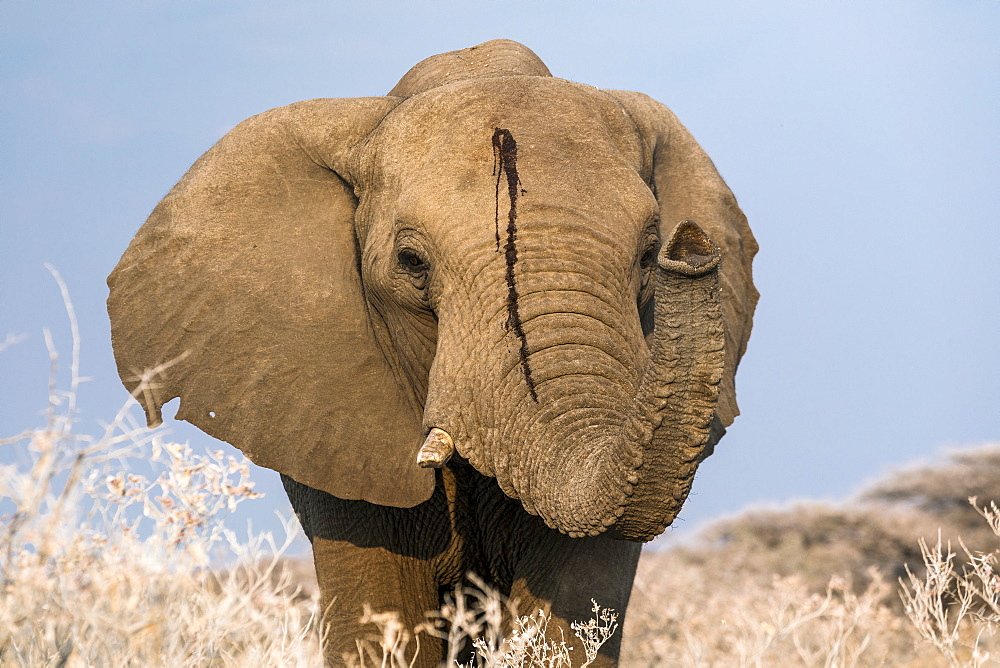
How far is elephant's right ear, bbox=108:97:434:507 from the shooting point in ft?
15.4

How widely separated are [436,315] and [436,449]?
0.59 m

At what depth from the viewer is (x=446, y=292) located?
4.24 meters

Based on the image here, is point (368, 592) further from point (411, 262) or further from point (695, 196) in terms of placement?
point (695, 196)

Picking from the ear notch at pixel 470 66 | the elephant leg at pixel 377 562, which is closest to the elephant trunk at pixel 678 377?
the elephant leg at pixel 377 562

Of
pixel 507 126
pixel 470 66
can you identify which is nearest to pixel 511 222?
pixel 507 126

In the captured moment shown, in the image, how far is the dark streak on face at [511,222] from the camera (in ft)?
12.9

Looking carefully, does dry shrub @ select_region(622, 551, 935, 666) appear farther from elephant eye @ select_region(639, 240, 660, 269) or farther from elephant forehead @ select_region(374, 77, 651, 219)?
elephant forehead @ select_region(374, 77, 651, 219)

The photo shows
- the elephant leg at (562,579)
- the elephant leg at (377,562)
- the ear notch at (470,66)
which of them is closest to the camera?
the elephant leg at (562,579)

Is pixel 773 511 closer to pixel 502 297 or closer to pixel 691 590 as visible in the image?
pixel 691 590

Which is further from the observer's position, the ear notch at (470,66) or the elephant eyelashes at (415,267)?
the ear notch at (470,66)

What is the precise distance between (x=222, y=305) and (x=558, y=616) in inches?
63.6

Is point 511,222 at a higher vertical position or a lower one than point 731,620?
higher

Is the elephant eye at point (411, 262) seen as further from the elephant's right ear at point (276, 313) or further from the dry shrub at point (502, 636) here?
the dry shrub at point (502, 636)

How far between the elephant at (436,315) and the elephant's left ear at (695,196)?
13 millimetres
